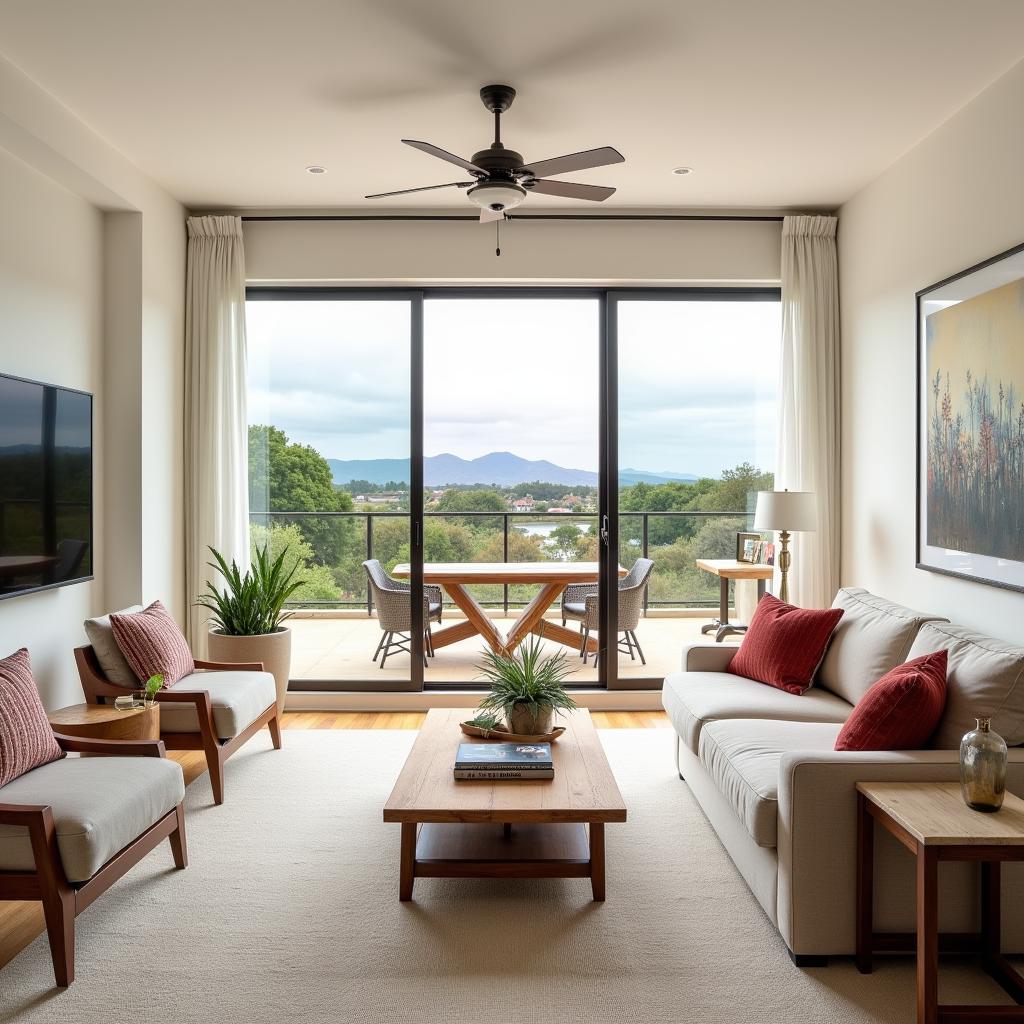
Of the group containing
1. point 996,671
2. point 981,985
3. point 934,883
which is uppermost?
point 996,671

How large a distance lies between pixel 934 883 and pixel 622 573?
11.7 ft

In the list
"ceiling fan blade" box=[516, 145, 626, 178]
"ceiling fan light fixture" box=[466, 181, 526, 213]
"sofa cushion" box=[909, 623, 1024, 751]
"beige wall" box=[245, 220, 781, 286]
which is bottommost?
"sofa cushion" box=[909, 623, 1024, 751]

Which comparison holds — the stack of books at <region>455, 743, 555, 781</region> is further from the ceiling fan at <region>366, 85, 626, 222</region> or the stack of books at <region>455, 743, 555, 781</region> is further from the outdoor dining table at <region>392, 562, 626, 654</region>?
the outdoor dining table at <region>392, 562, 626, 654</region>

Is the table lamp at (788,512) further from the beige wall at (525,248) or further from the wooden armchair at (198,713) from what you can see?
the wooden armchair at (198,713)

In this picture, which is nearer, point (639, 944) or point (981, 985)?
point (981, 985)

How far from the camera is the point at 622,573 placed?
18.6 ft

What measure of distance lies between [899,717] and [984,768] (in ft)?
1.32

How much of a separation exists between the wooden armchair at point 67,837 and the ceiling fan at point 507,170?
7.74 ft

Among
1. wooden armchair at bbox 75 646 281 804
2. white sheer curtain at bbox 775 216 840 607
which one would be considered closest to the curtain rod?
white sheer curtain at bbox 775 216 840 607

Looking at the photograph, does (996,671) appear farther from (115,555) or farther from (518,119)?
(115,555)

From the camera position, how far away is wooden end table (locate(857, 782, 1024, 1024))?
7.10ft

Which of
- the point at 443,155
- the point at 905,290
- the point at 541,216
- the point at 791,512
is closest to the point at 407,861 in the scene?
the point at 443,155

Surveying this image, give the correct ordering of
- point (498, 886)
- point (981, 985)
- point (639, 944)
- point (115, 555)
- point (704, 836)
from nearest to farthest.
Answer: point (981, 985) → point (639, 944) → point (498, 886) → point (704, 836) → point (115, 555)

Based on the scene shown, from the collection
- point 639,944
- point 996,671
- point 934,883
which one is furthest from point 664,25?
point 639,944
